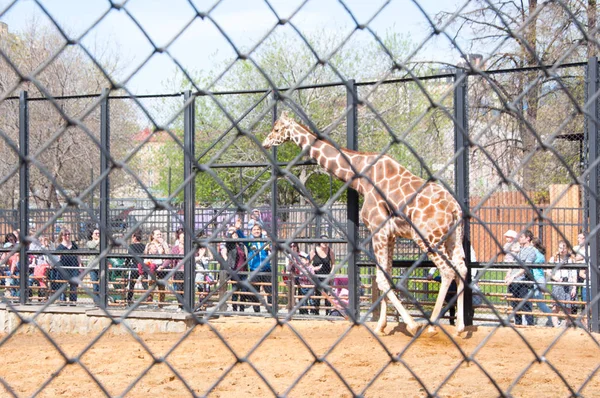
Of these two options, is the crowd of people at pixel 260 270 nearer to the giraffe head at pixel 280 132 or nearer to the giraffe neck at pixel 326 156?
the giraffe neck at pixel 326 156

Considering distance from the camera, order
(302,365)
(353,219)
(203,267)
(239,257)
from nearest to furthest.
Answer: (302,365)
(353,219)
(239,257)
(203,267)

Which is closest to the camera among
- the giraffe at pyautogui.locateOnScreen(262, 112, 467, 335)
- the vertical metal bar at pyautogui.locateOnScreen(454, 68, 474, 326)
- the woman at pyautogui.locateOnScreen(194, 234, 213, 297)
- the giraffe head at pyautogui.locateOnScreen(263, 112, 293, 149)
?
the giraffe at pyautogui.locateOnScreen(262, 112, 467, 335)

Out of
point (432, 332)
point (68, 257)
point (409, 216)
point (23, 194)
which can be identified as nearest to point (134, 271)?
point (68, 257)

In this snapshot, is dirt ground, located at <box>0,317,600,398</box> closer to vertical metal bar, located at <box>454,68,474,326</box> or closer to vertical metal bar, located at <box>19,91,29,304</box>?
vertical metal bar, located at <box>454,68,474,326</box>

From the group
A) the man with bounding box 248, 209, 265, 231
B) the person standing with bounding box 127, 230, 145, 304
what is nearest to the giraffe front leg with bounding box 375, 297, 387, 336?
the man with bounding box 248, 209, 265, 231

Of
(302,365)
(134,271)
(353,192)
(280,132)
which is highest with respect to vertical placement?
(280,132)

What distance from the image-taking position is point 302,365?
22.2ft

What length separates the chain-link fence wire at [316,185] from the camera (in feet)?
6.85

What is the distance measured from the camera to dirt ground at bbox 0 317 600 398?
5707mm

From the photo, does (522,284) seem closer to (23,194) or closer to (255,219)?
(255,219)

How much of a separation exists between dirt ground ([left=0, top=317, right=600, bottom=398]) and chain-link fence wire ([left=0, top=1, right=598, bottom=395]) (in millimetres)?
258

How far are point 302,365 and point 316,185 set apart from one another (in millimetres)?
14071

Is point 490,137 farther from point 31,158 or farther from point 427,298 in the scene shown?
point 31,158

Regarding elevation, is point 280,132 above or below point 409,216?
above
